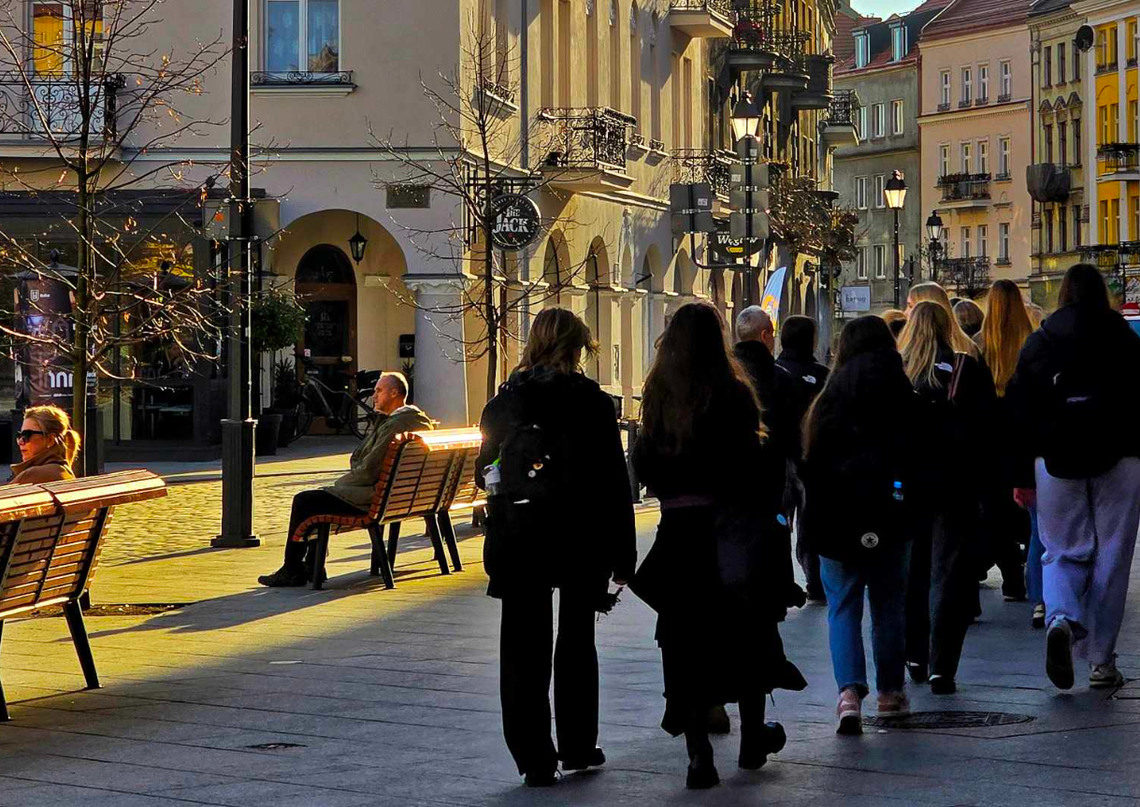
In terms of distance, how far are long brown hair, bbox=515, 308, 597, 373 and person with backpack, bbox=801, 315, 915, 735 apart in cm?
152

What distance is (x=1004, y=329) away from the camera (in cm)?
1284

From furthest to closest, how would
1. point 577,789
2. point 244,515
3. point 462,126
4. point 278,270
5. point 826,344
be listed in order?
point 826,344
point 278,270
point 462,126
point 244,515
point 577,789

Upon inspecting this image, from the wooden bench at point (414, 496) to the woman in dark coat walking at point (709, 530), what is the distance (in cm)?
588

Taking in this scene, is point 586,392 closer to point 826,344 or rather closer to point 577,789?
point 577,789

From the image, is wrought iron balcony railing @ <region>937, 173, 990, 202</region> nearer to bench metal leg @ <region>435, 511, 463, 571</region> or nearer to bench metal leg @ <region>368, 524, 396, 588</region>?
bench metal leg @ <region>435, 511, 463, 571</region>

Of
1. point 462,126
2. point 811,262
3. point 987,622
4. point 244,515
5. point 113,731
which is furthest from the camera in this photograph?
point 811,262

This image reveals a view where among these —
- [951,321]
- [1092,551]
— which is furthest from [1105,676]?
[951,321]

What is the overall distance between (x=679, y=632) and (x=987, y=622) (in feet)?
16.4

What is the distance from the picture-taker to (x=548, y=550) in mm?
8516

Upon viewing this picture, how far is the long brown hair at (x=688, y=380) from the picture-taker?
844cm

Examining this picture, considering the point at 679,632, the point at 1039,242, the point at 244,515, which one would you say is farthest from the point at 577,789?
the point at 1039,242

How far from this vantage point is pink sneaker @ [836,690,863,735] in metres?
9.20

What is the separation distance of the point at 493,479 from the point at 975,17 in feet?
321

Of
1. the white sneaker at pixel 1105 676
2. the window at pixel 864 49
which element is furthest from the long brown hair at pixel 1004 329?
the window at pixel 864 49
